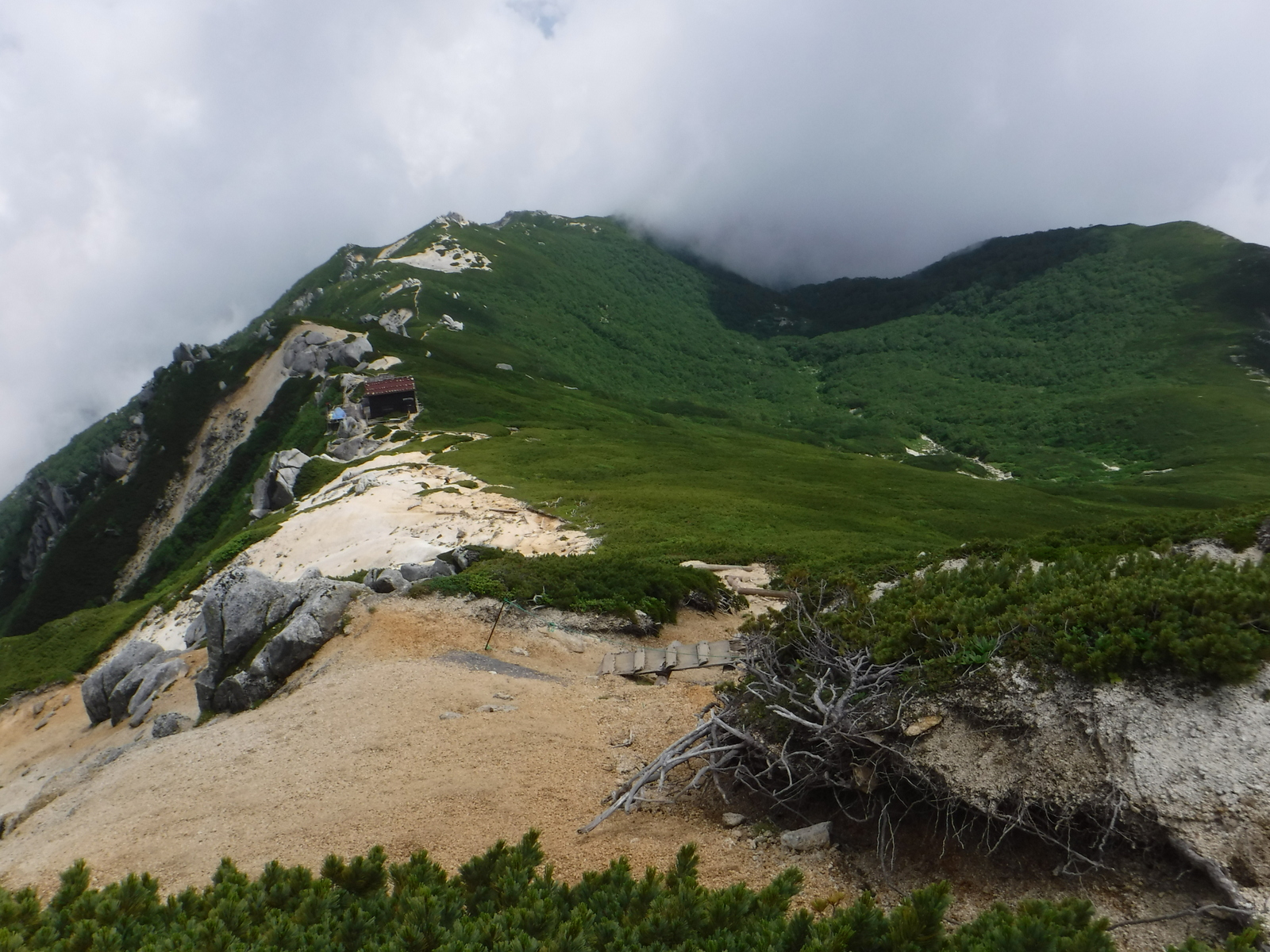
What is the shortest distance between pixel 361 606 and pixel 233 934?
586 inches

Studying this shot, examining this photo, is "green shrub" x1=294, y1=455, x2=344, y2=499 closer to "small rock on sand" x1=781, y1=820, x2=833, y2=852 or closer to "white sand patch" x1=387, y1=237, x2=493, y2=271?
"small rock on sand" x1=781, y1=820, x2=833, y2=852

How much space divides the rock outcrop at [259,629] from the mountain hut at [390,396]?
177 ft

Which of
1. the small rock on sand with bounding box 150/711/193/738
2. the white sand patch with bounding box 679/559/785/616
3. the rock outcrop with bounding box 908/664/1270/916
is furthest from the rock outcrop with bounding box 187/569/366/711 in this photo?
the rock outcrop with bounding box 908/664/1270/916

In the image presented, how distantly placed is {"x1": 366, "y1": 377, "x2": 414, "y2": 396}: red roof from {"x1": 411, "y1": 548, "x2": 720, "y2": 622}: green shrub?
2131 inches

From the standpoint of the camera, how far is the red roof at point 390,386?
241 feet

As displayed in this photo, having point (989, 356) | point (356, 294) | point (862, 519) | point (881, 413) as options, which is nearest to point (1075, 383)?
point (989, 356)

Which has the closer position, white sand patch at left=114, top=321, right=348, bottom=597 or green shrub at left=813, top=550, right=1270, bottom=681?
green shrub at left=813, top=550, right=1270, bottom=681

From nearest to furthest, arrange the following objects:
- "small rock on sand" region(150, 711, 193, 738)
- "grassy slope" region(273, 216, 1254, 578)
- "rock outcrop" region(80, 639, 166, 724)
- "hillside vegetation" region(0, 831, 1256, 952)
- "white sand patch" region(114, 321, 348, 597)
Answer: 1. "hillside vegetation" region(0, 831, 1256, 952)
2. "small rock on sand" region(150, 711, 193, 738)
3. "rock outcrop" region(80, 639, 166, 724)
4. "grassy slope" region(273, 216, 1254, 578)
5. "white sand patch" region(114, 321, 348, 597)

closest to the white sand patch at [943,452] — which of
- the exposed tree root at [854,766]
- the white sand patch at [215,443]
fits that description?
the white sand patch at [215,443]

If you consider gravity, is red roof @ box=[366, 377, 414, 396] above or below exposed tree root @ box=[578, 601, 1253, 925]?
above

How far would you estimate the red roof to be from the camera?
241 feet

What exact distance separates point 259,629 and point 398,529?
18.4 metres

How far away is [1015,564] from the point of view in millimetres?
11930

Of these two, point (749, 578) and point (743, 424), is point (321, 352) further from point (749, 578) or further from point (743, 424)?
point (749, 578)
